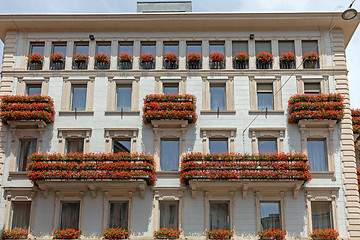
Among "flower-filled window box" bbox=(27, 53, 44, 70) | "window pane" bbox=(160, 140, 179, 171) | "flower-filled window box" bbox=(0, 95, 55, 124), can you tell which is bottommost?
"window pane" bbox=(160, 140, 179, 171)

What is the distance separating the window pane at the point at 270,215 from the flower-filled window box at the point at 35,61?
16.3m

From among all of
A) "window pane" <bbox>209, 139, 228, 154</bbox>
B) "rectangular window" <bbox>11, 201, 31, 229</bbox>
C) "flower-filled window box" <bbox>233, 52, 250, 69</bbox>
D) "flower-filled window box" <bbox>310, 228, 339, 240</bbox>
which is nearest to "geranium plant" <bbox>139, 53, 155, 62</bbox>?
"flower-filled window box" <bbox>233, 52, 250, 69</bbox>

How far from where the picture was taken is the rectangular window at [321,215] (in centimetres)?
3108

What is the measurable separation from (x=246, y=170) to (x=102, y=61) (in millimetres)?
11488

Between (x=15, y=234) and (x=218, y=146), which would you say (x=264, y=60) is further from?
(x=15, y=234)

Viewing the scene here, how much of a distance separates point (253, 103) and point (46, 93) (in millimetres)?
12862

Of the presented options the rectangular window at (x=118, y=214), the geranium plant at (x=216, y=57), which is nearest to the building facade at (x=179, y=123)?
the rectangular window at (x=118, y=214)

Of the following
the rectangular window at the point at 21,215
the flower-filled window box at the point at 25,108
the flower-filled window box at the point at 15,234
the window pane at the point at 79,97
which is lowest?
the flower-filled window box at the point at 15,234

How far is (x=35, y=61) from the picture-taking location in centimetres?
3434

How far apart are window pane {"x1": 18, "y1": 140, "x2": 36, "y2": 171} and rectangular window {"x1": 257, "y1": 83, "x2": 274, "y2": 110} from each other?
14.1m

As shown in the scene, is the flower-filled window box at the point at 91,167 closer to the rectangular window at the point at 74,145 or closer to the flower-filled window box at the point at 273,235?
the rectangular window at the point at 74,145

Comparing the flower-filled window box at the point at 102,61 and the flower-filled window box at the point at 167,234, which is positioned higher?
the flower-filled window box at the point at 102,61

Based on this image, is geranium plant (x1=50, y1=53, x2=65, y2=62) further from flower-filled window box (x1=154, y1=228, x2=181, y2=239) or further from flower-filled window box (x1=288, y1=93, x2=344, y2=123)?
flower-filled window box (x1=288, y1=93, x2=344, y2=123)

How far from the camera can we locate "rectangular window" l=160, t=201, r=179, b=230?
3123 cm
